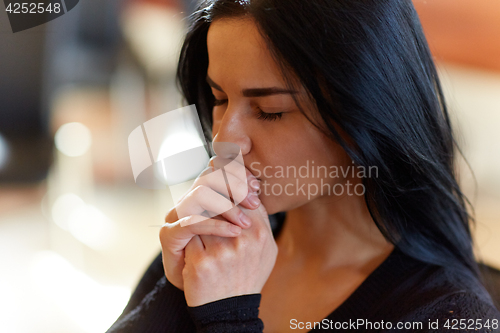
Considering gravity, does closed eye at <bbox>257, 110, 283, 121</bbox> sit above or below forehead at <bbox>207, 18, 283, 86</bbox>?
below

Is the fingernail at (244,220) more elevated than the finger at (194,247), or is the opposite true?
the fingernail at (244,220)

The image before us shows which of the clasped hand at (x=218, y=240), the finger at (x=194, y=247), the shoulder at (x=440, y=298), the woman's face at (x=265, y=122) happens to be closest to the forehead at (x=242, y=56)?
the woman's face at (x=265, y=122)

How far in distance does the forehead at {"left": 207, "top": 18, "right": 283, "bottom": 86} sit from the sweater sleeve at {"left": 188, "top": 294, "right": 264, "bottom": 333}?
366 mm

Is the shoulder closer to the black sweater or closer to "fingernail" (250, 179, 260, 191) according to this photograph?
the black sweater

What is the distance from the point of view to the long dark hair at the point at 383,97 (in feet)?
1.94

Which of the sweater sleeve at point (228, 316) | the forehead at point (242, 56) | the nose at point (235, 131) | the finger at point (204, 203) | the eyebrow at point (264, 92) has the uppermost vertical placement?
the forehead at point (242, 56)

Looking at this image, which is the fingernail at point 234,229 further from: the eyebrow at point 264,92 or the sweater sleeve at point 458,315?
the sweater sleeve at point 458,315

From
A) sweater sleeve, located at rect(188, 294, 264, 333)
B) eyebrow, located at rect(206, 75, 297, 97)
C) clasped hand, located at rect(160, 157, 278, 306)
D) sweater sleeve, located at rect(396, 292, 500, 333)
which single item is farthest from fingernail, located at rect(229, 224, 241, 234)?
sweater sleeve, located at rect(396, 292, 500, 333)

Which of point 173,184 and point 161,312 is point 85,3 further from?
point 161,312

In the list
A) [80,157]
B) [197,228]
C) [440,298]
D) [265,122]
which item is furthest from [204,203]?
[440,298]

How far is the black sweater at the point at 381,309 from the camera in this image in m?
0.61

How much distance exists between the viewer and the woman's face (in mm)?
605

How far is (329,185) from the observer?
0.74 m

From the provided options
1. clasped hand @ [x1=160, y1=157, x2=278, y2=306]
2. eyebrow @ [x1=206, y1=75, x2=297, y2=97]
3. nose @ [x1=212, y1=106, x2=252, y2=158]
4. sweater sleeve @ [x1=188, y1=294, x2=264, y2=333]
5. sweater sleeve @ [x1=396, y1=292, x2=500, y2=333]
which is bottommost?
sweater sleeve @ [x1=396, y1=292, x2=500, y2=333]
